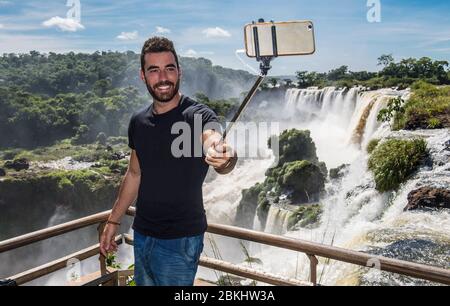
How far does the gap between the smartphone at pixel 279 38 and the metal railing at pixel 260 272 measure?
1.23 meters

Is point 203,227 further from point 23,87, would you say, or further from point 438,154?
point 23,87

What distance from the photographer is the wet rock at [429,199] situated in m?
8.55

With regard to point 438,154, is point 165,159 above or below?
above

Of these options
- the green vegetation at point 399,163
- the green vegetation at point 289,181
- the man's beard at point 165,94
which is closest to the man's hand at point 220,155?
the man's beard at point 165,94

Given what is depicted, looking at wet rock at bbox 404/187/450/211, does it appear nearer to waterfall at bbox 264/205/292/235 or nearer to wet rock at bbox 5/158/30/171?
waterfall at bbox 264/205/292/235

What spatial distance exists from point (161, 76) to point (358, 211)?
9.92 meters

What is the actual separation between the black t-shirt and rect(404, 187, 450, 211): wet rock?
7.92 meters

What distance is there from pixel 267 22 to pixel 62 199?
33.5 m

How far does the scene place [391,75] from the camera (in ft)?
94.7

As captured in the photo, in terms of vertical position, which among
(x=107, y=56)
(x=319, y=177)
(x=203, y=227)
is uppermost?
(x=107, y=56)

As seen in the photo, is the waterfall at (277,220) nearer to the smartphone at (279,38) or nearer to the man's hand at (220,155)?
the man's hand at (220,155)

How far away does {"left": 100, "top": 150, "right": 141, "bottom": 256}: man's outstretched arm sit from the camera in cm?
216

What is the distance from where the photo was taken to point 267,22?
1.08 meters
